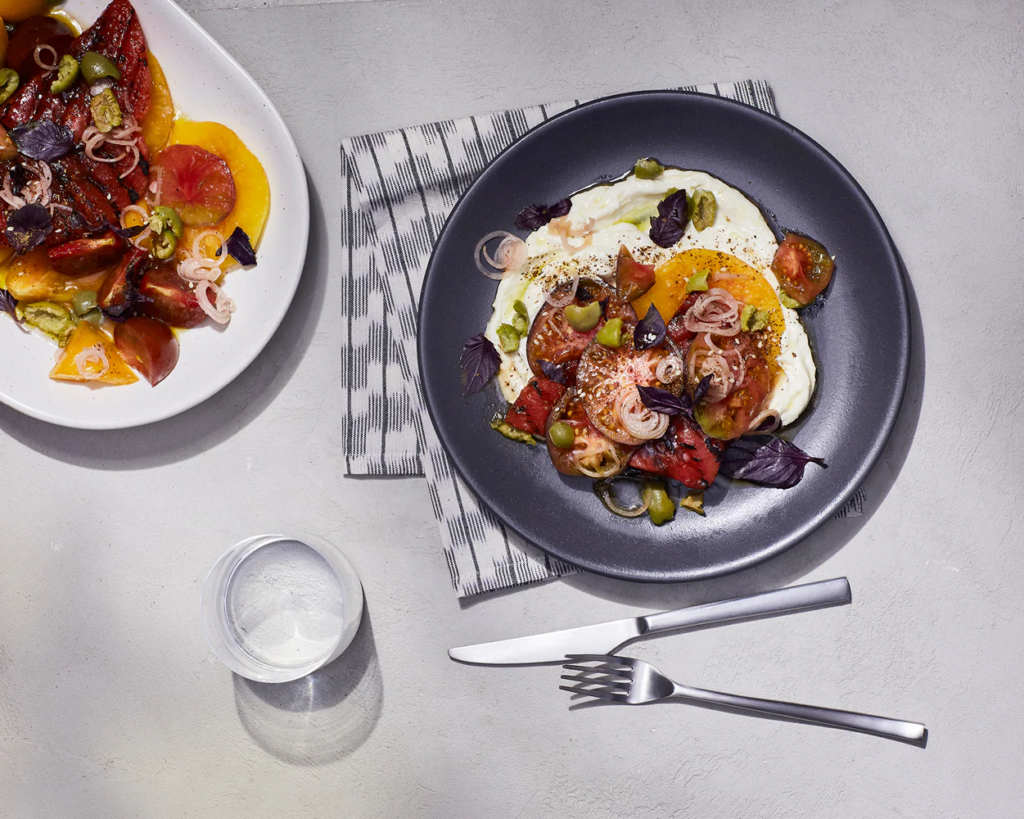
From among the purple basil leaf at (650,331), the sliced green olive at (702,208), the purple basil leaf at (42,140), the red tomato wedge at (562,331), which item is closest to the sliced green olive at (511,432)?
the red tomato wedge at (562,331)

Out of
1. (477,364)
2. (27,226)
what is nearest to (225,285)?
(27,226)

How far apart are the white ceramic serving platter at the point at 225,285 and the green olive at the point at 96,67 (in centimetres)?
16

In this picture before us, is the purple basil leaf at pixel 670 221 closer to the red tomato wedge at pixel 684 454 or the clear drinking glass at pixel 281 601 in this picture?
the red tomato wedge at pixel 684 454

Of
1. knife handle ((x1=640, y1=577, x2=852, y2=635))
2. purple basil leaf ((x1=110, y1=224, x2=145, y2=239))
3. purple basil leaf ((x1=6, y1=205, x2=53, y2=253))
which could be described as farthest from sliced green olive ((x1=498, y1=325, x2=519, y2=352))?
purple basil leaf ((x1=6, y1=205, x2=53, y2=253))

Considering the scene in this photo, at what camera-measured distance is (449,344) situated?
7.15ft

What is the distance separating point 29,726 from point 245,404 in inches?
50.8

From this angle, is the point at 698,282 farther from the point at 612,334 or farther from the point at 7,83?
the point at 7,83

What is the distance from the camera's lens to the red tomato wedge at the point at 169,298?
2205 mm

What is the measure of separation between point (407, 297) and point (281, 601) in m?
1.03

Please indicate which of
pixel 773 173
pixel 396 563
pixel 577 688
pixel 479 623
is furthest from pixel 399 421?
pixel 773 173

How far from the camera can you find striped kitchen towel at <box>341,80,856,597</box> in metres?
2.26

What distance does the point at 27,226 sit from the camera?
7.04 ft

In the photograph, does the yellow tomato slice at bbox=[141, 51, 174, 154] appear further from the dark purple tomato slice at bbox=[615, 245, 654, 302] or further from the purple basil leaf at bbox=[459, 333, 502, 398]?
the dark purple tomato slice at bbox=[615, 245, 654, 302]

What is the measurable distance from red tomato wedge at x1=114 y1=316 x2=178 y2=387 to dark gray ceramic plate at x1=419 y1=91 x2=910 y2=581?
0.80 m
